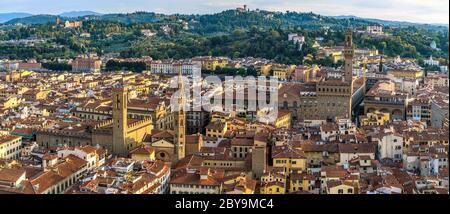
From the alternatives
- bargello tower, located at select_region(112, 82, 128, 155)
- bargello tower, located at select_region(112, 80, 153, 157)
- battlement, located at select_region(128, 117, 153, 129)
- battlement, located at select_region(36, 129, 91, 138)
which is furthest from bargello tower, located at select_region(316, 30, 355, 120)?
battlement, located at select_region(36, 129, 91, 138)

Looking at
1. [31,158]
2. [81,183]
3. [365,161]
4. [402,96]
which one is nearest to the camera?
[81,183]

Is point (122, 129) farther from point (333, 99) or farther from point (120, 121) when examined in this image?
point (333, 99)

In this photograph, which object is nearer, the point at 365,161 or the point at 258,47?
the point at 365,161

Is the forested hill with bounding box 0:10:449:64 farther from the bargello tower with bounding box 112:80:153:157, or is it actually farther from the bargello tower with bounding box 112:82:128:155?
the bargello tower with bounding box 112:82:128:155

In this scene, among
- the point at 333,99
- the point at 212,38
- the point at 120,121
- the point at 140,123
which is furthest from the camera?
the point at 212,38

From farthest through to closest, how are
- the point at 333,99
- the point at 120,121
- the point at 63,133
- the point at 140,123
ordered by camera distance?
the point at 333,99, the point at 140,123, the point at 63,133, the point at 120,121

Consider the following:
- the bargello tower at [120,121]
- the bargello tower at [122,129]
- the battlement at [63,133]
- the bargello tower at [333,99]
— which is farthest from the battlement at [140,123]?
the bargello tower at [333,99]

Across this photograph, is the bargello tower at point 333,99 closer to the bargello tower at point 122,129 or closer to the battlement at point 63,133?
the bargello tower at point 122,129

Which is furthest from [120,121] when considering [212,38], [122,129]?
[212,38]

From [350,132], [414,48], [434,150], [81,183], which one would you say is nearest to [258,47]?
[414,48]

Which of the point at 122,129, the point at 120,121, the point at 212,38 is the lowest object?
the point at 122,129
